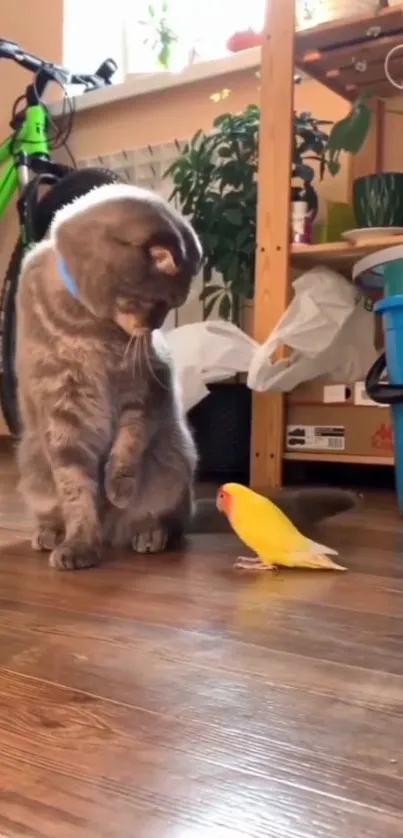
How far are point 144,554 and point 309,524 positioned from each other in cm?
33

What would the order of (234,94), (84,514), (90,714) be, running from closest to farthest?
1. (90,714)
2. (84,514)
3. (234,94)

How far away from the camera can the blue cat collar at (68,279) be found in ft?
4.72

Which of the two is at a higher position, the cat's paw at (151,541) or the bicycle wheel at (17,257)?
the bicycle wheel at (17,257)

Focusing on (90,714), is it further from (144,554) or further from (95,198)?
(95,198)

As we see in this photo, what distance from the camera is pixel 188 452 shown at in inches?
65.0

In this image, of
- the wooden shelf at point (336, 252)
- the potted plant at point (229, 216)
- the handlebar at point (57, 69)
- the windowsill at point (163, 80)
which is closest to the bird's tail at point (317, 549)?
the wooden shelf at point (336, 252)

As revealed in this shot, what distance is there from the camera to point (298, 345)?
215cm

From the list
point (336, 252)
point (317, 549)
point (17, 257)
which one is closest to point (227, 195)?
point (336, 252)

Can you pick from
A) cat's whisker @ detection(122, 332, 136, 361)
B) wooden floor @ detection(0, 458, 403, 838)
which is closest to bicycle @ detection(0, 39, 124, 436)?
cat's whisker @ detection(122, 332, 136, 361)

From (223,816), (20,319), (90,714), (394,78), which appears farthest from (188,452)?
(394,78)

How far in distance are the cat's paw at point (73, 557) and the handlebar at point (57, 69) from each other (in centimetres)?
201

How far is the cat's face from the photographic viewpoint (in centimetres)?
138

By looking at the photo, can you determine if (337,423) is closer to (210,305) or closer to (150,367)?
(210,305)

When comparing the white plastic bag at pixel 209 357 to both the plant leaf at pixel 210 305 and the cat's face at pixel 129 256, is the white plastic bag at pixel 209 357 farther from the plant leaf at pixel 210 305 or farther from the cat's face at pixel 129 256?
the cat's face at pixel 129 256
